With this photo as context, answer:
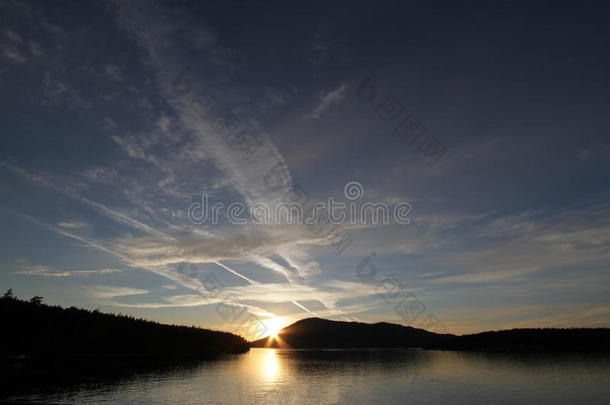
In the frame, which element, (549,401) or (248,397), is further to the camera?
(248,397)

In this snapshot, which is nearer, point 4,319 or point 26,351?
point 26,351

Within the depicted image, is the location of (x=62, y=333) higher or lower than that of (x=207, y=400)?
higher

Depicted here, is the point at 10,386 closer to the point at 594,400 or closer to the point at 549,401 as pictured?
the point at 549,401

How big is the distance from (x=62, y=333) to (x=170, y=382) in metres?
133

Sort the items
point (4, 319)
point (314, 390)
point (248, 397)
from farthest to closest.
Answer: point (4, 319) < point (314, 390) < point (248, 397)

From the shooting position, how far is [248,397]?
71.1m

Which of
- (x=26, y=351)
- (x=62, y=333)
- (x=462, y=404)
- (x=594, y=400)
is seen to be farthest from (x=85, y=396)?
(x=62, y=333)

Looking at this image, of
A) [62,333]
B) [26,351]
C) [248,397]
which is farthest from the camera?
Answer: [62,333]

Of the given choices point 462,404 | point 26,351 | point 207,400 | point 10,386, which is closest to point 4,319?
point 26,351

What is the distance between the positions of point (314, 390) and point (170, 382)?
39683 mm

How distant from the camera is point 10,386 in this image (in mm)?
73375

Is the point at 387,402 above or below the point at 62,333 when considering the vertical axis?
below

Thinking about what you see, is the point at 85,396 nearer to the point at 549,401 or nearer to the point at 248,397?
the point at 248,397

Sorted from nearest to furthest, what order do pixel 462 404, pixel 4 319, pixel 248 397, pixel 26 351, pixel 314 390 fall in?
pixel 462 404 → pixel 248 397 → pixel 314 390 → pixel 26 351 → pixel 4 319
